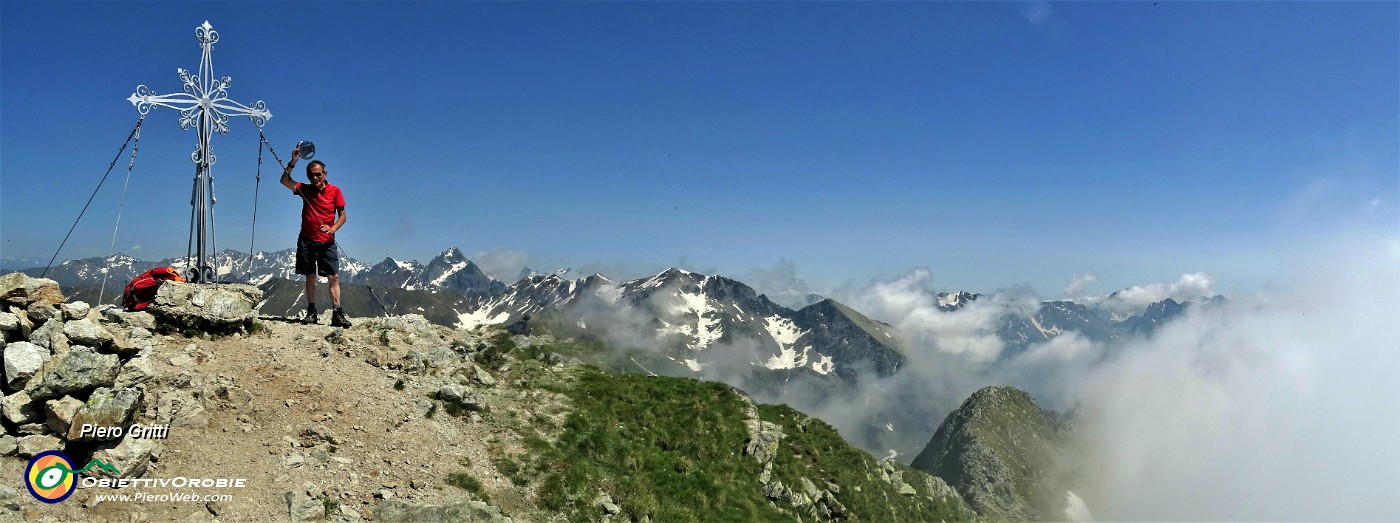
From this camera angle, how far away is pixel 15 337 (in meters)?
15.1

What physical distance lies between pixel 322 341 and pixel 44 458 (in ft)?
26.3

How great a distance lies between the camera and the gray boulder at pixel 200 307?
712 inches

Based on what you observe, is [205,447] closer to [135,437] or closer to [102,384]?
[135,437]

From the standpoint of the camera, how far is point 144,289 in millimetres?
19062

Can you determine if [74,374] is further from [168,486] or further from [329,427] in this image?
[329,427]

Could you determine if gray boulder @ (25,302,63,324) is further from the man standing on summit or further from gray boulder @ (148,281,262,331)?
the man standing on summit

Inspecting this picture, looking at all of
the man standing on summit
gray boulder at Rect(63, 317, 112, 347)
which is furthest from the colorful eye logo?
the man standing on summit

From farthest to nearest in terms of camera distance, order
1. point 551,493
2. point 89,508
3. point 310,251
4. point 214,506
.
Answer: point 310,251
point 551,493
point 214,506
point 89,508

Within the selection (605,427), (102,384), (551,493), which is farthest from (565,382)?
(102,384)

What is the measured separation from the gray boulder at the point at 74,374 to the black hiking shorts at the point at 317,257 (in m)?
5.93

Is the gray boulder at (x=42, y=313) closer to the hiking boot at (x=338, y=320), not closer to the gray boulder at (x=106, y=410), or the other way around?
the gray boulder at (x=106, y=410)

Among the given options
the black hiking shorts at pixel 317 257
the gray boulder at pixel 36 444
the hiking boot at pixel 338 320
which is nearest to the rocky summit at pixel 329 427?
the gray boulder at pixel 36 444

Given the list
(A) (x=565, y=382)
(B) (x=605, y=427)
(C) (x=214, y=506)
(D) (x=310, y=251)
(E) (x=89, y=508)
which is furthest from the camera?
(A) (x=565, y=382)

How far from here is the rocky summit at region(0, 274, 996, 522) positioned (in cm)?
1365
